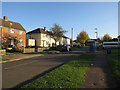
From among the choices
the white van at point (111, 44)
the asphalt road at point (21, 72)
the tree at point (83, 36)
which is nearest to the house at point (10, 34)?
the asphalt road at point (21, 72)

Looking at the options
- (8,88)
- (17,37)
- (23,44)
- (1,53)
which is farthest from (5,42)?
(8,88)

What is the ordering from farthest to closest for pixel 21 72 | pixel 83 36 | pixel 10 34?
pixel 83 36 < pixel 10 34 < pixel 21 72

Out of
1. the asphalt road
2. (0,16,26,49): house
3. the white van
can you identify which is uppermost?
(0,16,26,49): house

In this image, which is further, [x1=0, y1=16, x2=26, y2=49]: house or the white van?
the white van

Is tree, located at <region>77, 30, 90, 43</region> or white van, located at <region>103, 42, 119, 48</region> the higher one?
tree, located at <region>77, 30, 90, 43</region>

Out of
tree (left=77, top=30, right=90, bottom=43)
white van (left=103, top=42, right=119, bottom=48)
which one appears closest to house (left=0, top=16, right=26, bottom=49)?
white van (left=103, top=42, right=119, bottom=48)

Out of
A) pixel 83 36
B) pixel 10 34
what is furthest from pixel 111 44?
pixel 10 34

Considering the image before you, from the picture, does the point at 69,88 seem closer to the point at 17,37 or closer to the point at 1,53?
the point at 1,53

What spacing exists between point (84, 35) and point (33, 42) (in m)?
A: 41.4

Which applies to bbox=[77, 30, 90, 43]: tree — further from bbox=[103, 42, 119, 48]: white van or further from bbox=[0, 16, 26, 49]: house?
bbox=[0, 16, 26, 49]: house

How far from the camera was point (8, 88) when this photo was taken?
4.09 m

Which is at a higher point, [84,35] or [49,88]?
[84,35]

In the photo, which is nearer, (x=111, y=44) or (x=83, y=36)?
(x=111, y=44)

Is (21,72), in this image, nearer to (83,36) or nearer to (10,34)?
(10,34)
